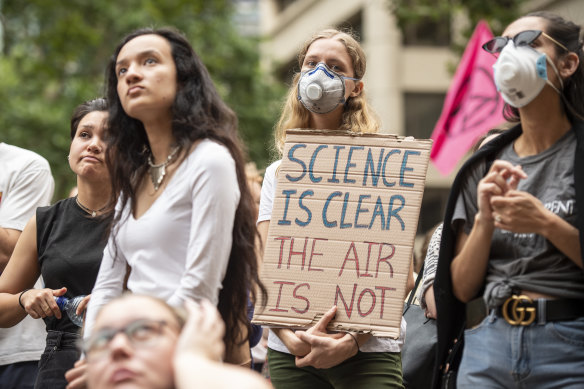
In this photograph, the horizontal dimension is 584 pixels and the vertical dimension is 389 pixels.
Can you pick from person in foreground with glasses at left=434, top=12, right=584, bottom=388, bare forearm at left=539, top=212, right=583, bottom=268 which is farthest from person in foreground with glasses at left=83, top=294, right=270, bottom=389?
bare forearm at left=539, top=212, right=583, bottom=268

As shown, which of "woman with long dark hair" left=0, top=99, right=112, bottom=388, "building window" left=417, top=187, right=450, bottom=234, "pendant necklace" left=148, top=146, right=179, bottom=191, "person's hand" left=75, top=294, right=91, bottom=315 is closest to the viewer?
"pendant necklace" left=148, top=146, right=179, bottom=191

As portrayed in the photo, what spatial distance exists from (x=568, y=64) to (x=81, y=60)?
19.9 meters

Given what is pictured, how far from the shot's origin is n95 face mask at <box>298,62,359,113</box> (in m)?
4.62

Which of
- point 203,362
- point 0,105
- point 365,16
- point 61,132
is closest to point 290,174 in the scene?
point 203,362

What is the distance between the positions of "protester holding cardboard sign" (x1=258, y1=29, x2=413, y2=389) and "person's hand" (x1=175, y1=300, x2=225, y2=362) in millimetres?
1321

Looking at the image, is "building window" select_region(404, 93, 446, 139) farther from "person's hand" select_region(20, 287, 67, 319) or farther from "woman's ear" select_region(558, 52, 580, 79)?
"woman's ear" select_region(558, 52, 580, 79)

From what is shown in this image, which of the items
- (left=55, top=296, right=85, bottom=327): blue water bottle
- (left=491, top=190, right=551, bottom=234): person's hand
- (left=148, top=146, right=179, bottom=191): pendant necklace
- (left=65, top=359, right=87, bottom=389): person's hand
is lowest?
(left=65, top=359, right=87, bottom=389): person's hand

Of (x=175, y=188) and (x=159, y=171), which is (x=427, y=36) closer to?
(x=159, y=171)

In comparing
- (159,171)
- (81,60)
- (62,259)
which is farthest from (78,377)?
(81,60)

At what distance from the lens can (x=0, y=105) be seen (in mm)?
19891

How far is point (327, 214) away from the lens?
172 inches

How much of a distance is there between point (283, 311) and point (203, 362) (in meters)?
Result: 1.58

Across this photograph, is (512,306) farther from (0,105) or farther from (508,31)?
(0,105)

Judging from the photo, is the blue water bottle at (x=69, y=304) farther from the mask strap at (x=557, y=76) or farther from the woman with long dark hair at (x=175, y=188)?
the mask strap at (x=557, y=76)
